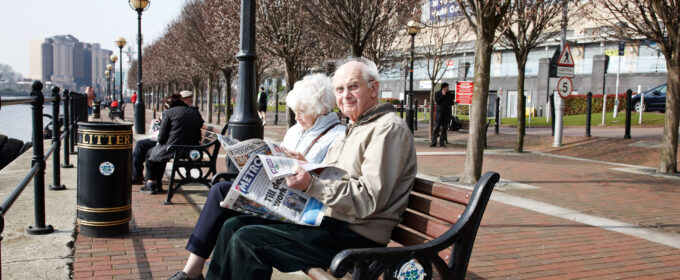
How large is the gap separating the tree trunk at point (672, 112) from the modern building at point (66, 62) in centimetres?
14891

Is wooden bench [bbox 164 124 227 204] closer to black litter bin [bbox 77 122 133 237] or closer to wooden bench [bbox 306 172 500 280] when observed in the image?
black litter bin [bbox 77 122 133 237]

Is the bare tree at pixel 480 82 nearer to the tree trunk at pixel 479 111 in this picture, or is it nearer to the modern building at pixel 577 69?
the tree trunk at pixel 479 111

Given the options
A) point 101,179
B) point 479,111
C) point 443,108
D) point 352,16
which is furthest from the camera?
point 443,108

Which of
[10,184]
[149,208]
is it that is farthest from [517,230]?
[10,184]

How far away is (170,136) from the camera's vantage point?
6488 mm

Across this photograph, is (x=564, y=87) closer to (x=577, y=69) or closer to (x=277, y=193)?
(x=277, y=193)

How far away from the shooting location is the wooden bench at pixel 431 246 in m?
2.11

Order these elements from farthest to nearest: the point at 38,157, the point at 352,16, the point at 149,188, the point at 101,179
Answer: the point at 352,16
the point at 149,188
the point at 101,179
the point at 38,157

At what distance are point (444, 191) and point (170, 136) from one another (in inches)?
187

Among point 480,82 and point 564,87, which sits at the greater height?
point 564,87

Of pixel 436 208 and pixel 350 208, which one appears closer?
pixel 350 208

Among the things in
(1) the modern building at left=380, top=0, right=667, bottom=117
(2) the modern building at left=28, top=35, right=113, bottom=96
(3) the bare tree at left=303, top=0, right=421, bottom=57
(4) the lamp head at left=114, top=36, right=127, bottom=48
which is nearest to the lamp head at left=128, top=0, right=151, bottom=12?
(3) the bare tree at left=303, top=0, right=421, bottom=57

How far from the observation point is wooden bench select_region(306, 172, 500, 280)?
2113mm

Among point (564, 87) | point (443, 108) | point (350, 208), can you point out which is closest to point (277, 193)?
point (350, 208)
